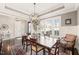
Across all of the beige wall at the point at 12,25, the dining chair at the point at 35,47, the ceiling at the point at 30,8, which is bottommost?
the dining chair at the point at 35,47

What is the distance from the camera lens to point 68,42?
2.02 meters

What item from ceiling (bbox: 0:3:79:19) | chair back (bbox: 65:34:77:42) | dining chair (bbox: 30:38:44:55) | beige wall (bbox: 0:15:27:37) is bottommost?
dining chair (bbox: 30:38:44:55)

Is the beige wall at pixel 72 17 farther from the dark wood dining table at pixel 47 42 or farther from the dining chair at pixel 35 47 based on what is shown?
the dining chair at pixel 35 47

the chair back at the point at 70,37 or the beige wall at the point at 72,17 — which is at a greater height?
the beige wall at the point at 72,17

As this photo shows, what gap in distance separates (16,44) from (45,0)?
3.33 ft

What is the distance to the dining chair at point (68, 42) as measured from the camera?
78.5 inches

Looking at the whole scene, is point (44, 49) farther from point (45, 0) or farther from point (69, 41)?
point (45, 0)

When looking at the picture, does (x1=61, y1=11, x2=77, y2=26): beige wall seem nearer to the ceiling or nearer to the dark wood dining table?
the ceiling

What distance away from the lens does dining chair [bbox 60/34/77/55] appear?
1995 mm

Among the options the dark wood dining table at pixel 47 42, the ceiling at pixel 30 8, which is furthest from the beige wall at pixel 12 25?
the dark wood dining table at pixel 47 42

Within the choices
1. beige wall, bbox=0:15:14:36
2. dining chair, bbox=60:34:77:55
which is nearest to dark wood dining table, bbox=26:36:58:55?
dining chair, bbox=60:34:77:55

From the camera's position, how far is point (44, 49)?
2.06m
